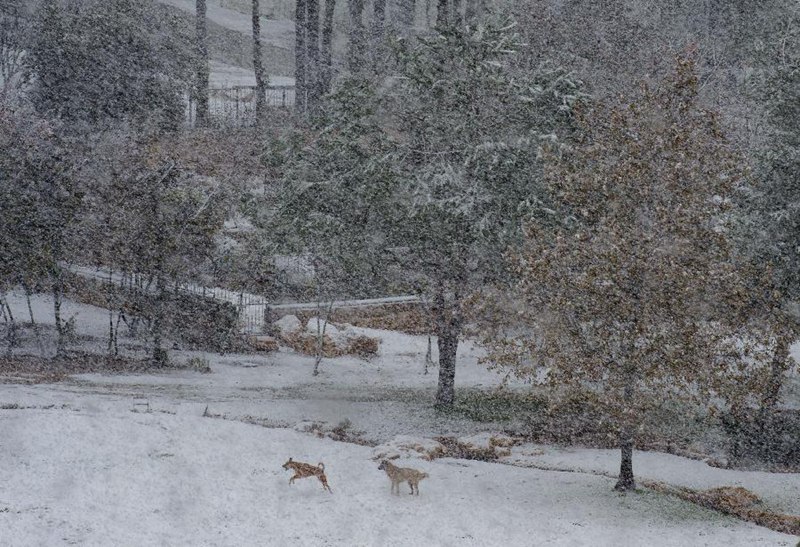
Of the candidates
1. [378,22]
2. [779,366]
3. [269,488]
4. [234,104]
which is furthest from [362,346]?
[234,104]

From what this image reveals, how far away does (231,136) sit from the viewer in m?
39.7

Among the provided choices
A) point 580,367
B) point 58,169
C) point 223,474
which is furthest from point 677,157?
point 58,169

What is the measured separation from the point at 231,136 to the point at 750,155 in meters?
23.3

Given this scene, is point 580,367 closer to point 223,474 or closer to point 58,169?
point 223,474

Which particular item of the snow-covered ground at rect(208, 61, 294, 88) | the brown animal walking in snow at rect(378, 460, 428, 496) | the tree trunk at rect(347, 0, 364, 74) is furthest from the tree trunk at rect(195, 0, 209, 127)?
the brown animal walking in snow at rect(378, 460, 428, 496)

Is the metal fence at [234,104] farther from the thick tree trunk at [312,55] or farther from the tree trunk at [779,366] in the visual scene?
the tree trunk at [779,366]

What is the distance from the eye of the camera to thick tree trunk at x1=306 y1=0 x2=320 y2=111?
38.9 metres

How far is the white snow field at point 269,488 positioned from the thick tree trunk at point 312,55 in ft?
66.0

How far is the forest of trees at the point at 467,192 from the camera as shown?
15930 millimetres

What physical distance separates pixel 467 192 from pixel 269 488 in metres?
8.97

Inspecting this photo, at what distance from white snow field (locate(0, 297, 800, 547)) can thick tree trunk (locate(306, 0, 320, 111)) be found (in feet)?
66.0

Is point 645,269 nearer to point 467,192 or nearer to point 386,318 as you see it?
point 467,192

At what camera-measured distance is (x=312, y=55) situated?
44688 millimetres

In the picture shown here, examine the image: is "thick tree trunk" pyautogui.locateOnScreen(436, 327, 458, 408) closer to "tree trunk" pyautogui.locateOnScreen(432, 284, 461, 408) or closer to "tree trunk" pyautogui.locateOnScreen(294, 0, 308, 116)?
"tree trunk" pyautogui.locateOnScreen(432, 284, 461, 408)
